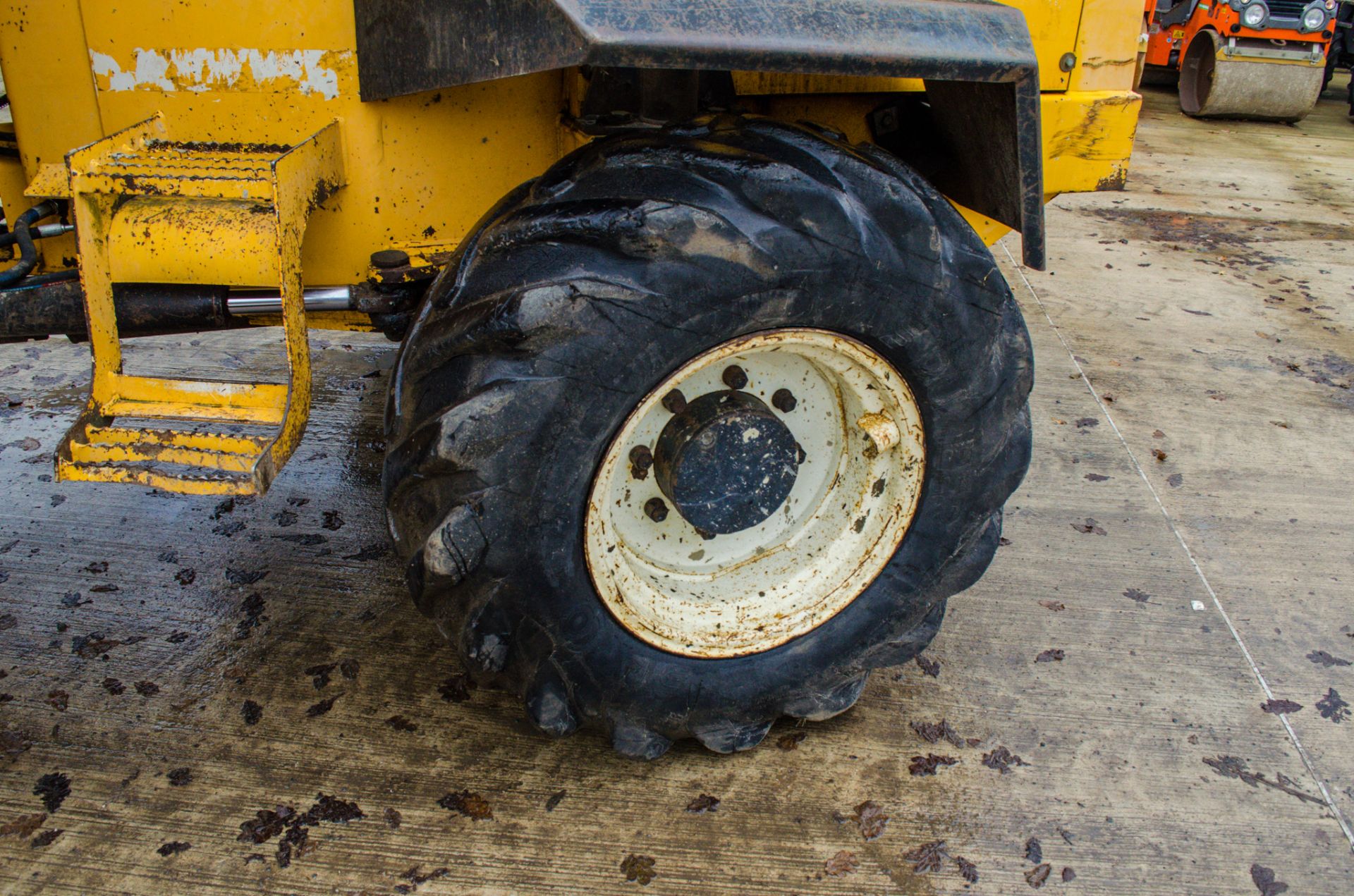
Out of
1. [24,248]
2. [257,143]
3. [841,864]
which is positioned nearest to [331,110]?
[257,143]

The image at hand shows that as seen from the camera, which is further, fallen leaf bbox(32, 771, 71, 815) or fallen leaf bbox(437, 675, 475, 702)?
fallen leaf bbox(437, 675, 475, 702)

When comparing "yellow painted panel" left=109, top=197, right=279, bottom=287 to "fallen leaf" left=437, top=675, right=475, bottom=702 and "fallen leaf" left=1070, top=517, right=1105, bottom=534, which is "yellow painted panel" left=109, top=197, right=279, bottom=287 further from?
"fallen leaf" left=1070, top=517, right=1105, bottom=534

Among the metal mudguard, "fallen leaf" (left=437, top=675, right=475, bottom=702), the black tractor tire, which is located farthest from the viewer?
"fallen leaf" (left=437, top=675, right=475, bottom=702)

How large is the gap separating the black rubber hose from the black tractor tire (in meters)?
1.07

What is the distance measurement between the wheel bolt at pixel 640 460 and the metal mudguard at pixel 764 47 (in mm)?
821

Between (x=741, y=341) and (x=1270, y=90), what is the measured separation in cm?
1042

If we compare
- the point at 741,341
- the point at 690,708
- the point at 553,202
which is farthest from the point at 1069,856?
the point at 553,202

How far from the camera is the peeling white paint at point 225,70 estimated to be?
7.18 feet

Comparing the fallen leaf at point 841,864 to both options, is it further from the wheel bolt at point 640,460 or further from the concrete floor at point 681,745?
the wheel bolt at point 640,460

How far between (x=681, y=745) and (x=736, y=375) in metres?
0.94

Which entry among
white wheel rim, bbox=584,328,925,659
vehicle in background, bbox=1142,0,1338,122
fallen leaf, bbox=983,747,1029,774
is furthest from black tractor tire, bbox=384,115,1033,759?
vehicle in background, bbox=1142,0,1338,122

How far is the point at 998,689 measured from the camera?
105 inches

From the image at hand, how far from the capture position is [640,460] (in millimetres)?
2191

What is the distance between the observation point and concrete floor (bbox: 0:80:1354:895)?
2.13 metres
